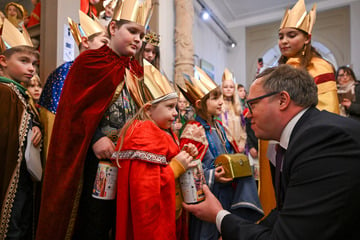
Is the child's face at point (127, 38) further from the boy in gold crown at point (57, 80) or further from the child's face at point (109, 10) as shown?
the child's face at point (109, 10)

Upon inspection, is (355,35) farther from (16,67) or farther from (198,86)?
(16,67)

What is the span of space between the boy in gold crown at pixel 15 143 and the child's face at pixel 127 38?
770mm

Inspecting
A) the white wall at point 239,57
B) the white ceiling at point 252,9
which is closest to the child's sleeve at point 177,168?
the white ceiling at point 252,9

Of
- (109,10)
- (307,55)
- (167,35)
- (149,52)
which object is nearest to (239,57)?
(167,35)

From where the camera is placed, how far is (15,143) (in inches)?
75.8

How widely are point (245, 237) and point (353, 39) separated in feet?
30.0

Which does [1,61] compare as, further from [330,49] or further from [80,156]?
[330,49]

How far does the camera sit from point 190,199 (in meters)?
1.53

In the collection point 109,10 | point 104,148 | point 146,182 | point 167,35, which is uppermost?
point 167,35

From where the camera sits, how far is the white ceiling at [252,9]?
890cm

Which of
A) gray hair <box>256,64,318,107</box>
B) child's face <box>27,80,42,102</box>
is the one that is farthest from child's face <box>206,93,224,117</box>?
child's face <box>27,80,42,102</box>

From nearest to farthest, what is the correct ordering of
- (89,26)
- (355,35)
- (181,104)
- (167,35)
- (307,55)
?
(307,55) → (89,26) → (181,104) → (167,35) → (355,35)

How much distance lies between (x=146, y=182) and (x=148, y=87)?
2.06 ft

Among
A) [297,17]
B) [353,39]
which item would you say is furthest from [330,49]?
[297,17]
